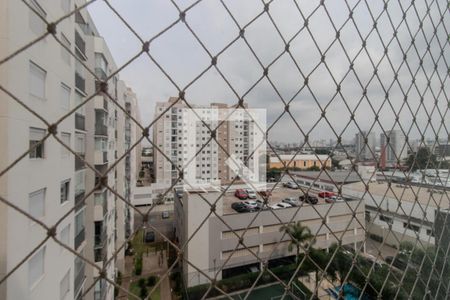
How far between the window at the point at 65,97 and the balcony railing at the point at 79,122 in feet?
2.63

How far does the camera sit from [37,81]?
1.64m

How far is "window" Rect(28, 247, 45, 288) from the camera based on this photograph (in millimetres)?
1521

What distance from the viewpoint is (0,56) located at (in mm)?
1232

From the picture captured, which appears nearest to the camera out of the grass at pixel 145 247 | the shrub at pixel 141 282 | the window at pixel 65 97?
the window at pixel 65 97

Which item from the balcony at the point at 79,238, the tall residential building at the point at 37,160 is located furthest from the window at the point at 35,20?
the balcony at the point at 79,238

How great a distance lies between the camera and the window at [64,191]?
85.0 inches

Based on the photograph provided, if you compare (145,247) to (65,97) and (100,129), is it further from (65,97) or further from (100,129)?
(65,97)

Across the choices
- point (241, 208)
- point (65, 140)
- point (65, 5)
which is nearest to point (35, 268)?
point (65, 140)

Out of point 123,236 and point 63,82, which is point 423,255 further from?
point 123,236

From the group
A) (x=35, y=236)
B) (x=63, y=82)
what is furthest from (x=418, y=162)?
(x=63, y=82)

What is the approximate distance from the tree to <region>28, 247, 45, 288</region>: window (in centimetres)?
197

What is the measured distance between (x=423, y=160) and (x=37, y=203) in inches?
82.3

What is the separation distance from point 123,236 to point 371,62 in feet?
21.5

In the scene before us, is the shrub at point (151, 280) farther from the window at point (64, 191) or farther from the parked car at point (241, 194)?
the window at point (64, 191)
